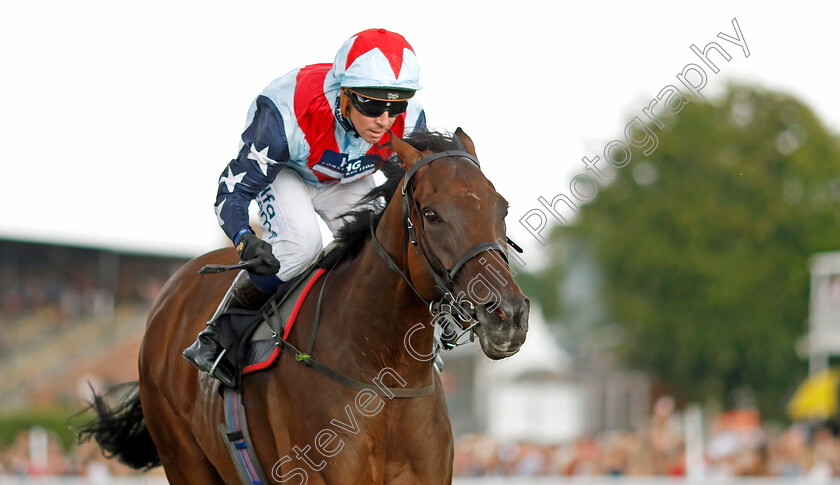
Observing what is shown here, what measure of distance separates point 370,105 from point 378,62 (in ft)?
0.60

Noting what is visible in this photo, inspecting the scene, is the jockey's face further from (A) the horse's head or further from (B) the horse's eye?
(B) the horse's eye

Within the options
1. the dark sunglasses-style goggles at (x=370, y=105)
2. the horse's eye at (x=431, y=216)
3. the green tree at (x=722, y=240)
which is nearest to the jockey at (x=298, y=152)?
the dark sunglasses-style goggles at (x=370, y=105)

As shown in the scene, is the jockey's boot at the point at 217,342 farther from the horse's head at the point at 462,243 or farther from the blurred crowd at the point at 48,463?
the blurred crowd at the point at 48,463

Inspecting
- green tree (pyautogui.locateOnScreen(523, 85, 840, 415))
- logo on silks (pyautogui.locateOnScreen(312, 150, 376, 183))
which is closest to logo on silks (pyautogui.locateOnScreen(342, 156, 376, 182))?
logo on silks (pyautogui.locateOnScreen(312, 150, 376, 183))

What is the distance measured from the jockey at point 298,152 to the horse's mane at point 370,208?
139mm

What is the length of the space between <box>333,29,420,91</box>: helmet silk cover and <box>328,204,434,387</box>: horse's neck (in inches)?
20.9

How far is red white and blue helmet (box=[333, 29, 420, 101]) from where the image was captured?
12.8ft

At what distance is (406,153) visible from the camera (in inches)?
143

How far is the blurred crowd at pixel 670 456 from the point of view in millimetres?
12602

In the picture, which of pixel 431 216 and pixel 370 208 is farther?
pixel 370 208

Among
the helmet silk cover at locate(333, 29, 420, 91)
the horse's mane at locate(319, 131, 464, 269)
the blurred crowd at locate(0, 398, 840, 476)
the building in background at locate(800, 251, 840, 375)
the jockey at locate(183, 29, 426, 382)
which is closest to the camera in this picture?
the horse's mane at locate(319, 131, 464, 269)

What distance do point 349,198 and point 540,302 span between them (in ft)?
136

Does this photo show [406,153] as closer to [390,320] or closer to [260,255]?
[390,320]

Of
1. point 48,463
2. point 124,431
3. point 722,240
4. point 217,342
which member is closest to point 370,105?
point 217,342
